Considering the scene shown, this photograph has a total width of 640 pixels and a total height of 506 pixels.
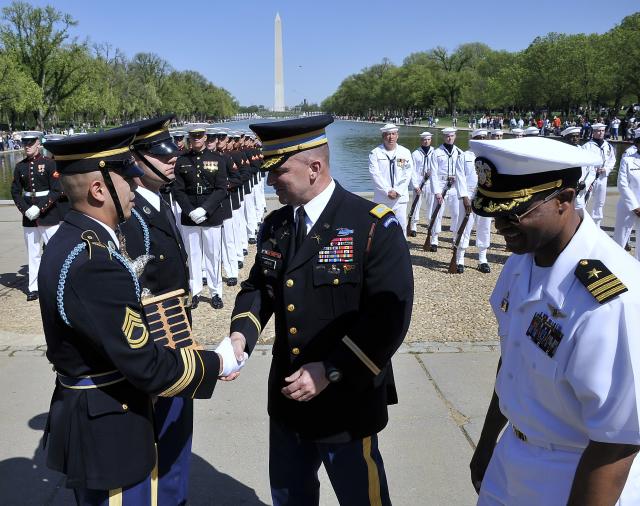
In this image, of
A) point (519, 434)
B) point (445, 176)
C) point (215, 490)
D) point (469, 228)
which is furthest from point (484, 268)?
point (519, 434)

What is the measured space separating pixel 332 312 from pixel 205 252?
5821 millimetres

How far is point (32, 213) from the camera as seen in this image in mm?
7906

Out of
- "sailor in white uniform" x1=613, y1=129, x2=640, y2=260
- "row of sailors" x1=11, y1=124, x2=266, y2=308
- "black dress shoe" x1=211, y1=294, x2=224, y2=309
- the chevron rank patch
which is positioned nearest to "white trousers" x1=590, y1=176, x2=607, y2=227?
"sailor in white uniform" x1=613, y1=129, x2=640, y2=260

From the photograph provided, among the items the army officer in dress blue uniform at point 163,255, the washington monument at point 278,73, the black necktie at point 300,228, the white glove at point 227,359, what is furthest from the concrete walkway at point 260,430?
the washington monument at point 278,73

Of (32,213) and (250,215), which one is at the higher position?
(32,213)

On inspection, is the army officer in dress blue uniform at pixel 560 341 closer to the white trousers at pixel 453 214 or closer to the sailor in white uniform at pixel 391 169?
the sailor in white uniform at pixel 391 169

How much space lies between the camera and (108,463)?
7.52ft

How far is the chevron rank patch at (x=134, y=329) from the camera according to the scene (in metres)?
2.12

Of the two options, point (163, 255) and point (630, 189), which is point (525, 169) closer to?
point (163, 255)

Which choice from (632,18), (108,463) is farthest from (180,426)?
(632,18)

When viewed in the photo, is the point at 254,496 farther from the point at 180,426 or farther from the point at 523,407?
the point at 523,407

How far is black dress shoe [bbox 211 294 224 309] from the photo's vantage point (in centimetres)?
764

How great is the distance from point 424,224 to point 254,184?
4.32 meters

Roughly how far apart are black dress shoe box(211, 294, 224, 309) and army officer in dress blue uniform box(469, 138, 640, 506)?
596cm
